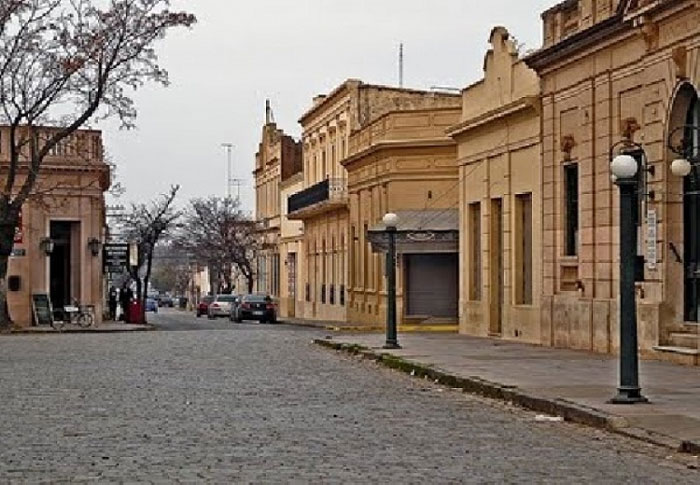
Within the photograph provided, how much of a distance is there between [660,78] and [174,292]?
6507 inches

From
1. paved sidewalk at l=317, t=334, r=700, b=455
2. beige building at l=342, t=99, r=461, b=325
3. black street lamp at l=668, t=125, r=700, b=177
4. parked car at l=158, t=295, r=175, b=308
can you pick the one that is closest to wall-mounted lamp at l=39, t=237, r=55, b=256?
beige building at l=342, t=99, r=461, b=325

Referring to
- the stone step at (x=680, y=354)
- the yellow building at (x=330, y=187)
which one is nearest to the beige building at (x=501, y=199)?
the stone step at (x=680, y=354)

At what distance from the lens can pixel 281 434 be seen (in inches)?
594

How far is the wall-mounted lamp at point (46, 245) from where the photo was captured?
52062 millimetres

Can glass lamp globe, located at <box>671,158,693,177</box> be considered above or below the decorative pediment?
below

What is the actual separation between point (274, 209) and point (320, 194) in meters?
18.9

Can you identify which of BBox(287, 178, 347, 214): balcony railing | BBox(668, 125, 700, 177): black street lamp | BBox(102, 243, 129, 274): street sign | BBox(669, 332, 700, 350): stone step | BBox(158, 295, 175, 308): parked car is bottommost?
BBox(158, 295, 175, 308): parked car

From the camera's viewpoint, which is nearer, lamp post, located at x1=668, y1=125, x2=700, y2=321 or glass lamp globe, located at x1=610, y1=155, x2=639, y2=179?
glass lamp globe, located at x1=610, y1=155, x2=639, y2=179

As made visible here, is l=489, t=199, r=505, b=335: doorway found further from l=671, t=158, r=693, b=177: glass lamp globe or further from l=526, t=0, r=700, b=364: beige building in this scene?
l=671, t=158, r=693, b=177: glass lamp globe

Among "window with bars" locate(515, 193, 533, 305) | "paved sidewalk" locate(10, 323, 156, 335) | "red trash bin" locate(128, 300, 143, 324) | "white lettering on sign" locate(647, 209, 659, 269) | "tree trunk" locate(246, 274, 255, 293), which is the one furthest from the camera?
"tree trunk" locate(246, 274, 255, 293)

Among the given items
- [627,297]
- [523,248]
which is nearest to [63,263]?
[523,248]

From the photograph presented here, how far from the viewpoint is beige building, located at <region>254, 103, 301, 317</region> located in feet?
254

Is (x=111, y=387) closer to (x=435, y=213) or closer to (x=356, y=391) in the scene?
(x=356, y=391)

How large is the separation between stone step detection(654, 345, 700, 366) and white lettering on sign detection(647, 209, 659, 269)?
4.59 ft
